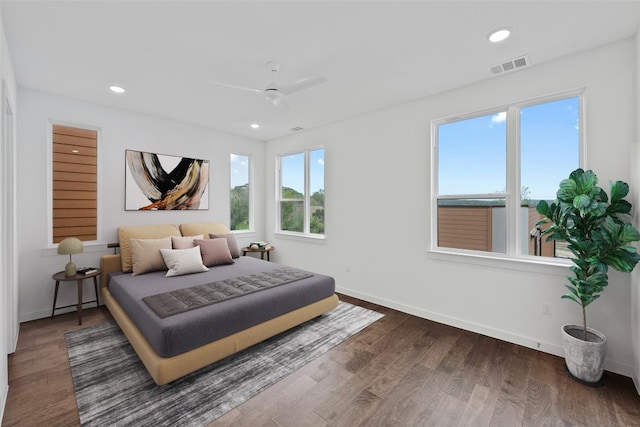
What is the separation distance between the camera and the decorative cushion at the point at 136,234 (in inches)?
142

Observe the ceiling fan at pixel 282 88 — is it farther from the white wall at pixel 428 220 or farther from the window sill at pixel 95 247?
the window sill at pixel 95 247

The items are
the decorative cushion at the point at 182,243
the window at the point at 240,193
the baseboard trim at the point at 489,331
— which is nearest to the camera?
the baseboard trim at the point at 489,331

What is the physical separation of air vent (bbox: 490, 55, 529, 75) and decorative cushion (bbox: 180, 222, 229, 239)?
4242mm

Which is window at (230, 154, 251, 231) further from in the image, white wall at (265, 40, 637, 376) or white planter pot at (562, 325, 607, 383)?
white planter pot at (562, 325, 607, 383)

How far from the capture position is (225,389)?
2.13 meters

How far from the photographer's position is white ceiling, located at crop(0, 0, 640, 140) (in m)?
1.98

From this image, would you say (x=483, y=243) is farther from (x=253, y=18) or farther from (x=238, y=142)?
(x=238, y=142)

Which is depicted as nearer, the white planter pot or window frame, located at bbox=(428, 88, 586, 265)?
the white planter pot

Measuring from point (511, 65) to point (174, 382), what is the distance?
4053 millimetres

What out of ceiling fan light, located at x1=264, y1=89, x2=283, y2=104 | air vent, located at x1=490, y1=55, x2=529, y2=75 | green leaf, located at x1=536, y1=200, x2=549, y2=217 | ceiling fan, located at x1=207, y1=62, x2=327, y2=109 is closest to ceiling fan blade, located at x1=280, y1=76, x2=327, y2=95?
ceiling fan, located at x1=207, y1=62, x2=327, y2=109

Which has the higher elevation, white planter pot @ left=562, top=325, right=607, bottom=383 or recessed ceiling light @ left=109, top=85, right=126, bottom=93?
recessed ceiling light @ left=109, top=85, right=126, bottom=93

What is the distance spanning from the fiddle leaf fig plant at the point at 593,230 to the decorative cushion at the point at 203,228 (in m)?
4.32

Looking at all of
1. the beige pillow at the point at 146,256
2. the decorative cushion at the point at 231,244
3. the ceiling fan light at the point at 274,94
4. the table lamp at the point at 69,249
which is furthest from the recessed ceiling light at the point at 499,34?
the table lamp at the point at 69,249

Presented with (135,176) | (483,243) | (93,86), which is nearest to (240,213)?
(135,176)
